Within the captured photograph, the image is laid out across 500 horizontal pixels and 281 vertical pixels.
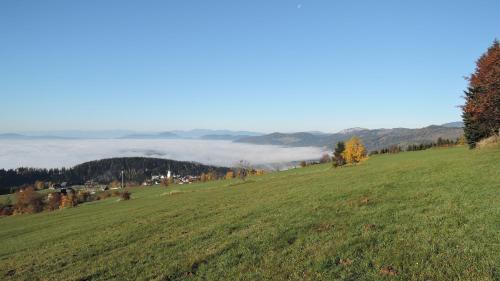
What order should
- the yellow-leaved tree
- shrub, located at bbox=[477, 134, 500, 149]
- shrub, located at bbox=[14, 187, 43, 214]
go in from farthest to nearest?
shrub, located at bbox=[14, 187, 43, 214] → the yellow-leaved tree → shrub, located at bbox=[477, 134, 500, 149]

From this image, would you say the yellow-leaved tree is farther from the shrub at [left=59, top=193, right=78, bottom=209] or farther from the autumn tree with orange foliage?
the shrub at [left=59, top=193, right=78, bottom=209]

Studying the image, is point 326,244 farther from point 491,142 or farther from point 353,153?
point 353,153

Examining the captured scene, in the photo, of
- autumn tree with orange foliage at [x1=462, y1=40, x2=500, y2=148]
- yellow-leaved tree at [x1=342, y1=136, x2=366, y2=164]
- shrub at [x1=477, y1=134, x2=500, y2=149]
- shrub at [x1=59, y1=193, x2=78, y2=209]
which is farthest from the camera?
shrub at [x1=59, y1=193, x2=78, y2=209]

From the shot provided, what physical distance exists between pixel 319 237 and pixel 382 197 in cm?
918

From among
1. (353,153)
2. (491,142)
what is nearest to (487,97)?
(491,142)

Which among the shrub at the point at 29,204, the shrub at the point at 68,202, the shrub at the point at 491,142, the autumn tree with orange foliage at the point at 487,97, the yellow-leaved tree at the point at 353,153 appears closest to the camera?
the autumn tree with orange foliage at the point at 487,97

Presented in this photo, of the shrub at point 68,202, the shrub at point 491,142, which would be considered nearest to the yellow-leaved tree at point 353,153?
the shrub at point 491,142

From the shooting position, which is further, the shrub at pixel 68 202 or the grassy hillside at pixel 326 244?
the shrub at pixel 68 202

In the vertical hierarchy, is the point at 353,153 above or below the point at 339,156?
above

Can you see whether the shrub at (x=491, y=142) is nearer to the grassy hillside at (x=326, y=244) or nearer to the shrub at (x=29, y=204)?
the grassy hillside at (x=326, y=244)

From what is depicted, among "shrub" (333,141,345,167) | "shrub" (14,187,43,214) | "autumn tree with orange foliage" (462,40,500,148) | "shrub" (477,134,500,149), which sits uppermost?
"autumn tree with orange foliage" (462,40,500,148)

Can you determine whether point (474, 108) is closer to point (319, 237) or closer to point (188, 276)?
point (319, 237)

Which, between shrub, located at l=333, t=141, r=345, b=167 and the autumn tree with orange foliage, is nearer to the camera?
the autumn tree with orange foliage

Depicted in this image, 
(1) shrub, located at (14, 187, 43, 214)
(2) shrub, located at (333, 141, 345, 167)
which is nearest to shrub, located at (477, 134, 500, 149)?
(2) shrub, located at (333, 141, 345, 167)
